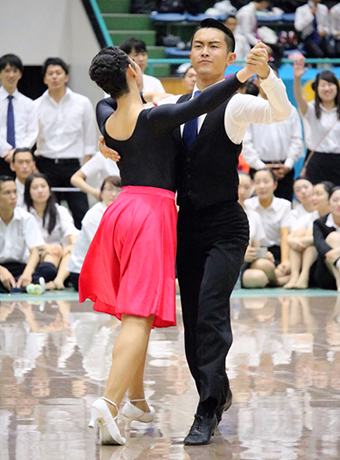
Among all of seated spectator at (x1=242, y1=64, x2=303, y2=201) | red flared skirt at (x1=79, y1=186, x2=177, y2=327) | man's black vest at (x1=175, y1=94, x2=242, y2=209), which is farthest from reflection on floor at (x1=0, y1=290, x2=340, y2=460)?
seated spectator at (x1=242, y1=64, x2=303, y2=201)

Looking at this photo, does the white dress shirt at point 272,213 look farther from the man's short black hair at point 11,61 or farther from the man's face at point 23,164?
the man's short black hair at point 11,61

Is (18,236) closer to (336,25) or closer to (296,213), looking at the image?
(296,213)

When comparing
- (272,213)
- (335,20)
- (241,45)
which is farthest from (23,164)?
(335,20)

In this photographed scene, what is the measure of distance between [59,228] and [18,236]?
616mm

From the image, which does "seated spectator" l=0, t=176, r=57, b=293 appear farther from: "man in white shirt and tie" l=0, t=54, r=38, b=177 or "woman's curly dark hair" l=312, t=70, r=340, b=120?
"woman's curly dark hair" l=312, t=70, r=340, b=120

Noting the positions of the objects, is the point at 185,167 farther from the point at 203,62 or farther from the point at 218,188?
the point at 203,62

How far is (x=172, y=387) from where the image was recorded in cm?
453

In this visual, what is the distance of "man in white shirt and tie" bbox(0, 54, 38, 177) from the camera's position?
9602 mm

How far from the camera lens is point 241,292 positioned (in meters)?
8.66

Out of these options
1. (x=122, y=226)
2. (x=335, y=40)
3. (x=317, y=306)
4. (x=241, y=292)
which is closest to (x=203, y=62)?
(x=122, y=226)

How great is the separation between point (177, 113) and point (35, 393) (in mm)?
1756

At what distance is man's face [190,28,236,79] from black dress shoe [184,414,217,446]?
1464 mm

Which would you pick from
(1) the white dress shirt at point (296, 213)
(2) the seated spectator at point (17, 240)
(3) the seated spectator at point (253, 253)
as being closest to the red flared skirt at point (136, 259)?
(2) the seated spectator at point (17, 240)

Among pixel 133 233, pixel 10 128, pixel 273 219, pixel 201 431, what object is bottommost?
pixel 201 431
